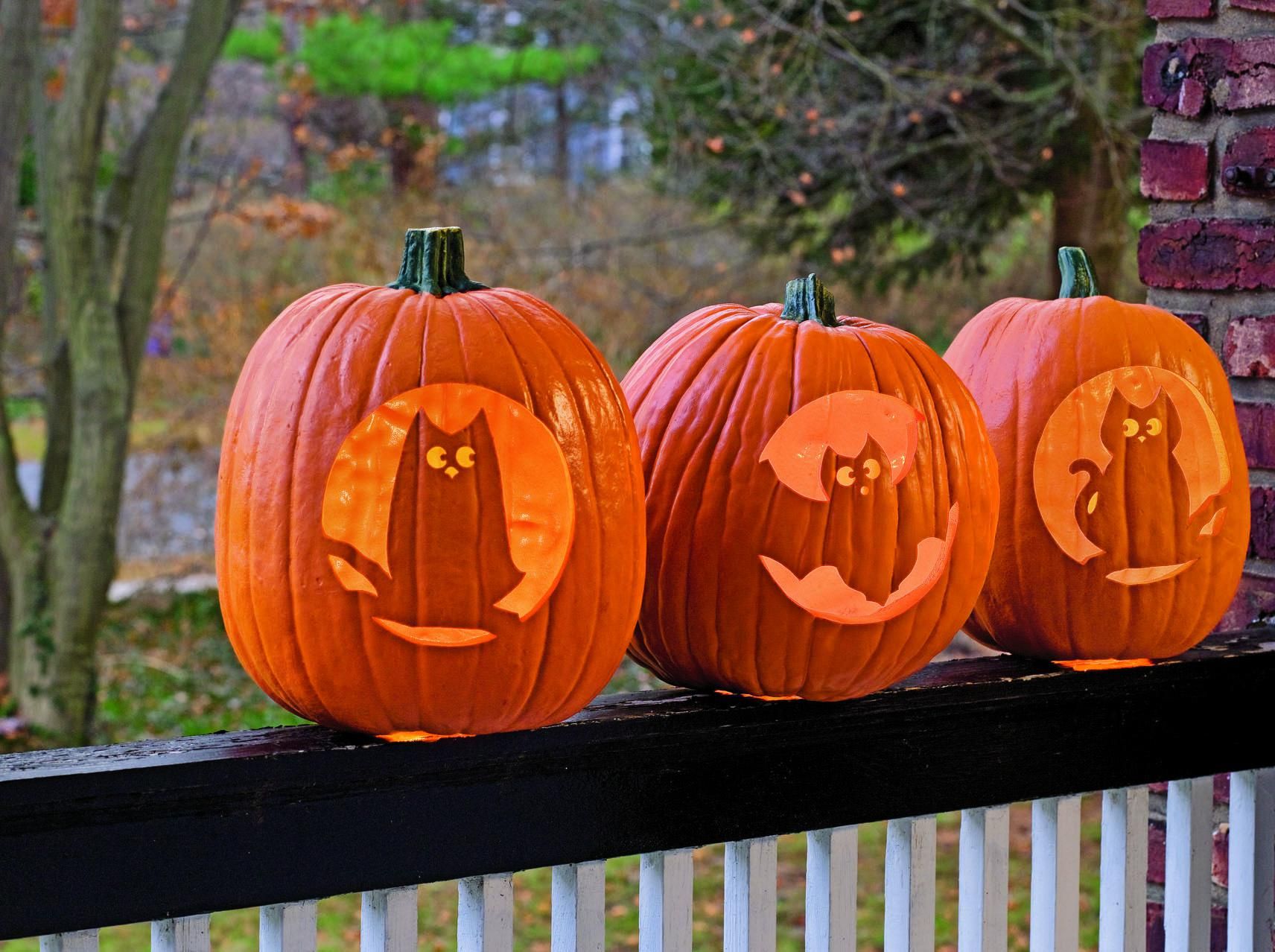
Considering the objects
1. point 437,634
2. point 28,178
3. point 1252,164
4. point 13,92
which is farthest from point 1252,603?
point 28,178

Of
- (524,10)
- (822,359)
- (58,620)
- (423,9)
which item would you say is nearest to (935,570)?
(822,359)

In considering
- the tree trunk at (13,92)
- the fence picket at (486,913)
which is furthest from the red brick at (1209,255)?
the tree trunk at (13,92)

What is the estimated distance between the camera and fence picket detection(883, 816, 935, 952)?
1.27 m

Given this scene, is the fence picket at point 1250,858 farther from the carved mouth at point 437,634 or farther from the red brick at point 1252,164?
the carved mouth at point 437,634

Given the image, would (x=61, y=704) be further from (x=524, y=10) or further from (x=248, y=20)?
(x=248, y=20)

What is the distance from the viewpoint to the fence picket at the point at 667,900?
45.7 inches

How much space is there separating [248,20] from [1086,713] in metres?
9.11

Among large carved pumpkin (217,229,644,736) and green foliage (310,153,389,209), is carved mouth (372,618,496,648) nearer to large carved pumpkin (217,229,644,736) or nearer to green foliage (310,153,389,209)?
Result: large carved pumpkin (217,229,644,736)

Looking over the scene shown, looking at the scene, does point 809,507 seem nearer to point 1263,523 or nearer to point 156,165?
point 1263,523

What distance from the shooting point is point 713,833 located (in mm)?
1143

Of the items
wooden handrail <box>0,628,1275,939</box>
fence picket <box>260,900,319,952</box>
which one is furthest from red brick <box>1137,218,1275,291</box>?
fence picket <box>260,900,319,952</box>

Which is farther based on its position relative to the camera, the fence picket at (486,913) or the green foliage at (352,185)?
the green foliage at (352,185)

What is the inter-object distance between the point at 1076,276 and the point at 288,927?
0.97 metres

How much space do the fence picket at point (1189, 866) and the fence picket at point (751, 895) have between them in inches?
19.6
